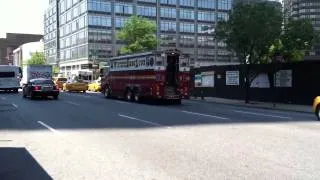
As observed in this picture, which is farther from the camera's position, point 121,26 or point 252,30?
point 121,26

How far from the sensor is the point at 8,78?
5197cm

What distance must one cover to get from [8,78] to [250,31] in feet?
91.3

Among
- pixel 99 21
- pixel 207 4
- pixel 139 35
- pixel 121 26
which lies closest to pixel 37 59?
pixel 99 21

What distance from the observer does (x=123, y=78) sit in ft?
119

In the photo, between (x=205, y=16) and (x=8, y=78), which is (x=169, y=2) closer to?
(x=205, y=16)

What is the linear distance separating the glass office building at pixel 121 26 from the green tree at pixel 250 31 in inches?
2671

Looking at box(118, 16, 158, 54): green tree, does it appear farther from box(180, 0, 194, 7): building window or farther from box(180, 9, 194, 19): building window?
box(180, 0, 194, 7): building window

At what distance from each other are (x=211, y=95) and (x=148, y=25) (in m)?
35.5

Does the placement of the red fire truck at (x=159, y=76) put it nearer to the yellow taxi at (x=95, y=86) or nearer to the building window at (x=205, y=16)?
the yellow taxi at (x=95, y=86)

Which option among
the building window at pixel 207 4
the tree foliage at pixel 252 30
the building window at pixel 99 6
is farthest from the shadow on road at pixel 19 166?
the building window at pixel 207 4

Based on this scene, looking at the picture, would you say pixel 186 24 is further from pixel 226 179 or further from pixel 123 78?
pixel 226 179

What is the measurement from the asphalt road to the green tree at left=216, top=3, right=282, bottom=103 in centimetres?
1460

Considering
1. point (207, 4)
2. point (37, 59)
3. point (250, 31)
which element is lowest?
point (250, 31)

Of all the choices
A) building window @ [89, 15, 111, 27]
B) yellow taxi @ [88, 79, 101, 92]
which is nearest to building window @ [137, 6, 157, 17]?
building window @ [89, 15, 111, 27]
